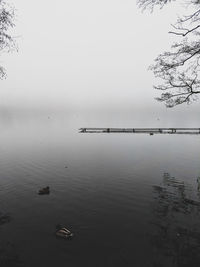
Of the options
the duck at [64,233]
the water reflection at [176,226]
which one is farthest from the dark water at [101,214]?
the duck at [64,233]

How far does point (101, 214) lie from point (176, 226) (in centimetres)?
549

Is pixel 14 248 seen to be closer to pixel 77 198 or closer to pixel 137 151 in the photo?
pixel 77 198

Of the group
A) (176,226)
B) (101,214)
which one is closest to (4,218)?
(101,214)

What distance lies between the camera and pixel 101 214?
14.3 metres

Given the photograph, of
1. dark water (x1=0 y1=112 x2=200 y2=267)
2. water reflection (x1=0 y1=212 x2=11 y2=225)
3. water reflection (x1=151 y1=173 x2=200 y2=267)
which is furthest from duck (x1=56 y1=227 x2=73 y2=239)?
water reflection (x1=151 y1=173 x2=200 y2=267)

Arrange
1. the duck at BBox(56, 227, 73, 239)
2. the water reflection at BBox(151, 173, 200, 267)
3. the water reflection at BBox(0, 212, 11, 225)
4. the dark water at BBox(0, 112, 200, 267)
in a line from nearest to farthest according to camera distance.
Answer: the water reflection at BBox(151, 173, 200, 267) < the dark water at BBox(0, 112, 200, 267) < the duck at BBox(56, 227, 73, 239) < the water reflection at BBox(0, 212, 11, 225)

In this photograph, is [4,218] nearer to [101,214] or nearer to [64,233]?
[64,233]

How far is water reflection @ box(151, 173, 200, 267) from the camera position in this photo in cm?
988

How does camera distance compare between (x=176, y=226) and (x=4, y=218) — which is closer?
(x=176, y=226)

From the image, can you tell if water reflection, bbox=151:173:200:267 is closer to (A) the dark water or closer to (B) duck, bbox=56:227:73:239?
(A) the dark water

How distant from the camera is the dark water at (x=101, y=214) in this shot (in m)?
10.1

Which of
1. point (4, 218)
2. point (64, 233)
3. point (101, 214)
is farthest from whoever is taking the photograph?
point (101, 214)

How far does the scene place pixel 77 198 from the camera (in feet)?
55.5

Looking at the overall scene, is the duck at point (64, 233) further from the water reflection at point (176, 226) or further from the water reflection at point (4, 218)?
the water reflection at point (176, 226)
